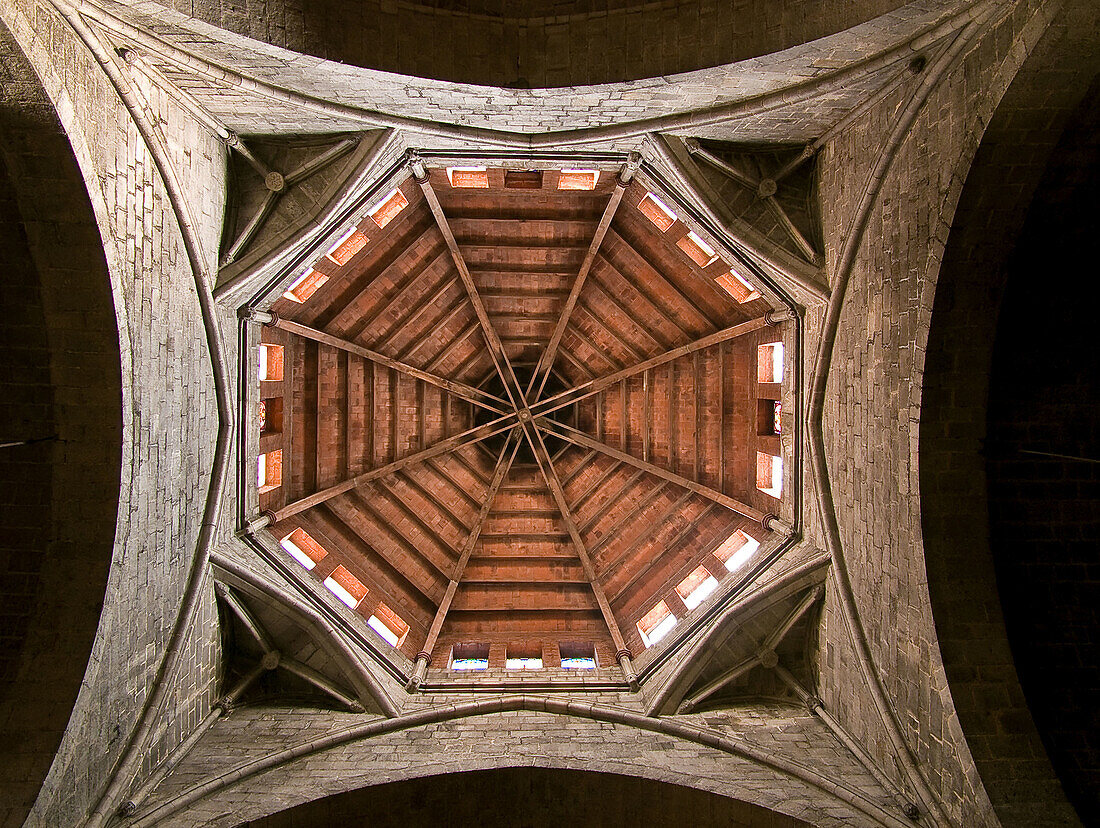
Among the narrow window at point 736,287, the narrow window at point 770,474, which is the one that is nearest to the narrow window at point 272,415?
the narrow window at point 736,287

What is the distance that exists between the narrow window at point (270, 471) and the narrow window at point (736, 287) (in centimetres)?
1058

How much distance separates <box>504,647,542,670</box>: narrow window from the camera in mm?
13922

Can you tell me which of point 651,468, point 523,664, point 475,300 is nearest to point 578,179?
point 475,300

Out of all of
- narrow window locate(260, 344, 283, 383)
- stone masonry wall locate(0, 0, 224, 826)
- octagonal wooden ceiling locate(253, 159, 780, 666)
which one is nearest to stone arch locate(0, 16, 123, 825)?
stone masonry wall locate(0, 0, 224, 826)

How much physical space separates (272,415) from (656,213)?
378 inches

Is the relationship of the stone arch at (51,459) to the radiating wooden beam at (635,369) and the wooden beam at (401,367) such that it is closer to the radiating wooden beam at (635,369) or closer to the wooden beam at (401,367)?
the wooden beam at (401,367)

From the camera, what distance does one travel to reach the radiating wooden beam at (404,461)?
13.9 m

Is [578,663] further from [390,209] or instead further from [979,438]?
[390,209]

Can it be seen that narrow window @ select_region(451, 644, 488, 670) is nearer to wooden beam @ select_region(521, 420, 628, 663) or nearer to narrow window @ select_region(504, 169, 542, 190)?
wooden beam @ select_region(521, 420, 628, 663)

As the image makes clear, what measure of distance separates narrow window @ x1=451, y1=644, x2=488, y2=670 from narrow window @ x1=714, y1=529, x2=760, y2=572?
5.96m

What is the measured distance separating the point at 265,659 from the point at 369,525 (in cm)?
434

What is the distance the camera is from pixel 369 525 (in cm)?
1587

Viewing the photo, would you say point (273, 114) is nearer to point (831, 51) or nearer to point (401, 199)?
point (401, 199)

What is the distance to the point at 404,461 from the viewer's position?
16.4m
